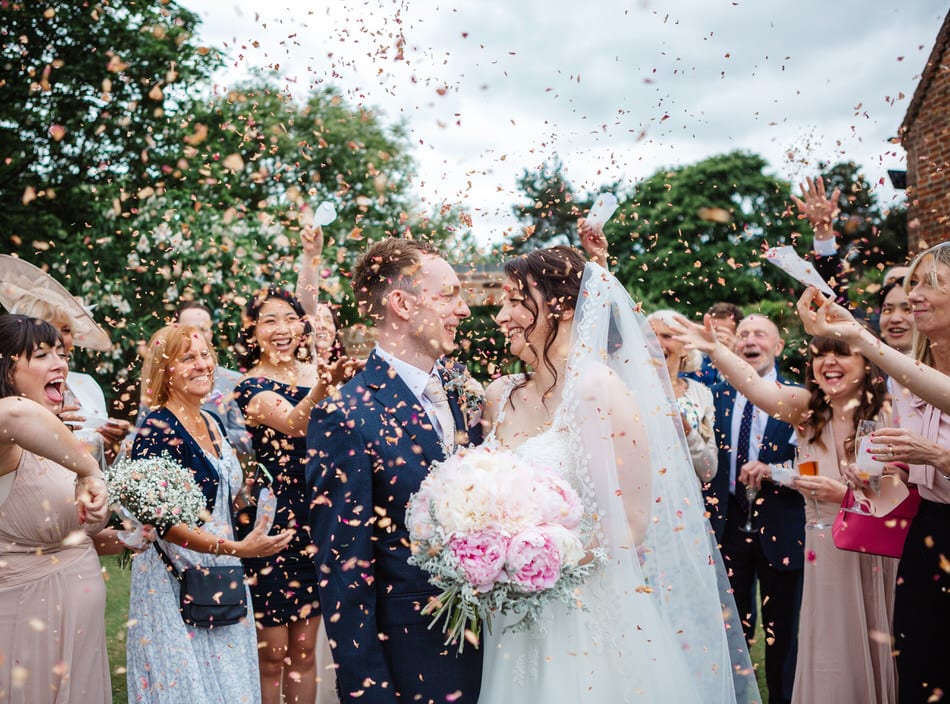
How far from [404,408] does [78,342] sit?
324 centimetres

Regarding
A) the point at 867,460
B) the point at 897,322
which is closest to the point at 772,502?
the point at 897,322

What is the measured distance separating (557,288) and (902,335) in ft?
9.21

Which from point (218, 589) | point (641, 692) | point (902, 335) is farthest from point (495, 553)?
point (902, 335)

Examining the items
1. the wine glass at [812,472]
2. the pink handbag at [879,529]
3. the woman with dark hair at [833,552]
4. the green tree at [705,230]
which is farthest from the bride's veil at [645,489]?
the green tree at [705,230]

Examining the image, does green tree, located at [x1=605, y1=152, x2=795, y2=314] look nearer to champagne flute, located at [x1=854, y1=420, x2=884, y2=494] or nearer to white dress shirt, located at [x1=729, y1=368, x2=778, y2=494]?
white dress shirt, located at [x1=729, y1=368, x2=778, y2=494]

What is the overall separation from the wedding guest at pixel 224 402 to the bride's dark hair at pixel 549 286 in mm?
1962

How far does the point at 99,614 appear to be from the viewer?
3.65 meters

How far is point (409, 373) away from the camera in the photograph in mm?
2965

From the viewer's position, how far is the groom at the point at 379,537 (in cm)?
256

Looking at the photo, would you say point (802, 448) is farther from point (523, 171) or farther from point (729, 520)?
point (523, 171)

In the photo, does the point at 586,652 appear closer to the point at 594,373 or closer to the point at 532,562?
the point at 532,562

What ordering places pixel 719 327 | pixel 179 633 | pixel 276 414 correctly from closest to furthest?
1. pixel 179 633
2. pixel 276 414
3. pixel 719 327

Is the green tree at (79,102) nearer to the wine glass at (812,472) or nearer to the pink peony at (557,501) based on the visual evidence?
the wine glass at (812,472)

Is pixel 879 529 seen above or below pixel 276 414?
below
